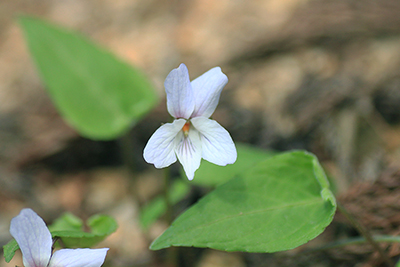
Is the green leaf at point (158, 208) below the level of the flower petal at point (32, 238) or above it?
below

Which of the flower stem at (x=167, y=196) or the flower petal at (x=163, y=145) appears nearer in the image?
the flower petal at (x=163, y=145)

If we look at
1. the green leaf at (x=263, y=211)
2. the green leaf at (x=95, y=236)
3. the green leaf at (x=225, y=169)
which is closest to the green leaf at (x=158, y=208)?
the green leaf at (x=225, y=169)

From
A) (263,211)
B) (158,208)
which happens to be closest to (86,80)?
(158,208)

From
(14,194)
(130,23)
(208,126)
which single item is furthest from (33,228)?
(130,23)

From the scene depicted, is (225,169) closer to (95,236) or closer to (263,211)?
(263,211)

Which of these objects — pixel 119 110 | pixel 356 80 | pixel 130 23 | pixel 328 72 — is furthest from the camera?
pixel 130 23

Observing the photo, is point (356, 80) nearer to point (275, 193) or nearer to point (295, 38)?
point (295, 38)

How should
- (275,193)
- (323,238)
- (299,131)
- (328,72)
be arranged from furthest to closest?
(328,72), (299,131), (323,238), (275,193)

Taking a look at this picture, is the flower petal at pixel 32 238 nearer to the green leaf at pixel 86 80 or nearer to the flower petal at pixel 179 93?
the flower petal at pixel 179 93
